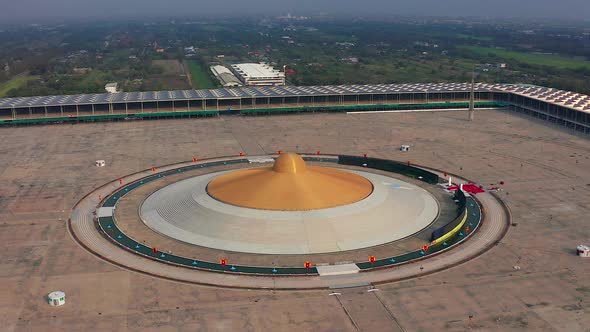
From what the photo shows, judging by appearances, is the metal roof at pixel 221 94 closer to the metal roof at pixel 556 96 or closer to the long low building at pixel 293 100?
the long low building at pixel 293 100

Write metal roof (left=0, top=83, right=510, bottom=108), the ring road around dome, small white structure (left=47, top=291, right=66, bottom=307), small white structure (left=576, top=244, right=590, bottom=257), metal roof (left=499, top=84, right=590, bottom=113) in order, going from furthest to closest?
1. metal roof (left=0, top=83, right=510, bottom=108)
2. metal roof (left=499, top=84, right=590, bottom=113)
3. small white structure (left=576, top=244, right=590, bottom=257)
4. the ring road around dome
5. small white structure (left=47, top=291, right=66, bottom=307)

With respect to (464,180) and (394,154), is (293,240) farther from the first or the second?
(394,154)

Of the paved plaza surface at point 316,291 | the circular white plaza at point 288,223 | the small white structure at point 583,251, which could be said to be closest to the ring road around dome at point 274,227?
the circular white plaza at point 288,223

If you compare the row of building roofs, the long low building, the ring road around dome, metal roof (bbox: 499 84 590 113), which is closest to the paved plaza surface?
the ring road around dome

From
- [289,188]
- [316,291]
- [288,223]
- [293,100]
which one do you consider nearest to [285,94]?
[293,100]

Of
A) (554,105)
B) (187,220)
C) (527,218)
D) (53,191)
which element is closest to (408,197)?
(527,218)

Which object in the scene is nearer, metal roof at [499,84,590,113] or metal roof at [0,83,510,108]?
metal roof at [499,84,590,113]

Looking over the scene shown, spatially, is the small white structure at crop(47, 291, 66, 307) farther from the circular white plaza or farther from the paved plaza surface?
→ the circular white plaza
